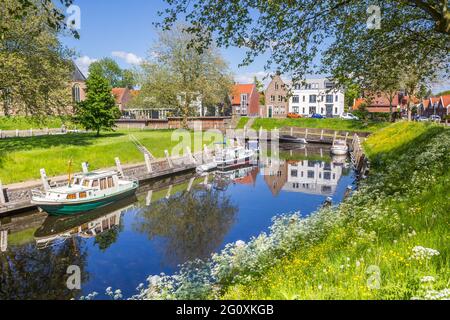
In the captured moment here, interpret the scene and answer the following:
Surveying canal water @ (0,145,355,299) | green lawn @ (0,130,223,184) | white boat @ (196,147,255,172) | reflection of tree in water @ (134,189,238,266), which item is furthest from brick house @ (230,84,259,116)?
reflection of tree in water @ (134,189,238,266)

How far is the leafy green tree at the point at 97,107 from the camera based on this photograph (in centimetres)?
4350

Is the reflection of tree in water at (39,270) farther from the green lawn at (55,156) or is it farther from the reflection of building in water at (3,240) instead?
the green lawn at (55,156)

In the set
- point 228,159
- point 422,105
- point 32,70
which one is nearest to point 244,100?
point 422,105

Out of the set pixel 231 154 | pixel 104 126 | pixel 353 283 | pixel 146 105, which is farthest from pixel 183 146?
pixel 353 283

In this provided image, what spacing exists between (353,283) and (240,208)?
17.9 metres

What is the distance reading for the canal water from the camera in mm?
13383

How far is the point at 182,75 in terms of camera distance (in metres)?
55.1

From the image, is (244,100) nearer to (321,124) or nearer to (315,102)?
(315,102)

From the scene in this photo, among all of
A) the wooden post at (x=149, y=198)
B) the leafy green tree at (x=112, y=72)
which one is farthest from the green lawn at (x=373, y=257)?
the leafy green tree at (x=112, y=72)

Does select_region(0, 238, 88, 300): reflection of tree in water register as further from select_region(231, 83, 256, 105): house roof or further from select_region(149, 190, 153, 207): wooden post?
select_region(231, 83, 256, 105): house roof

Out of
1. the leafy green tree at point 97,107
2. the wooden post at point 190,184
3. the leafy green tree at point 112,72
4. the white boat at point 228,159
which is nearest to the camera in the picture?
the wooden post at point 190,184

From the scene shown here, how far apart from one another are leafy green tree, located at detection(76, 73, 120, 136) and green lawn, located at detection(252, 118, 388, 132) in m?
37.6

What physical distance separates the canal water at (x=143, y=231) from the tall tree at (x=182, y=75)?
87.4 feet

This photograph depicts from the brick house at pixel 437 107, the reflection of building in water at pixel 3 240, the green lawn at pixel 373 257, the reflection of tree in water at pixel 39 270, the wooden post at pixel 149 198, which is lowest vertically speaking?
the reflection of tree in water at pixel 39 270
